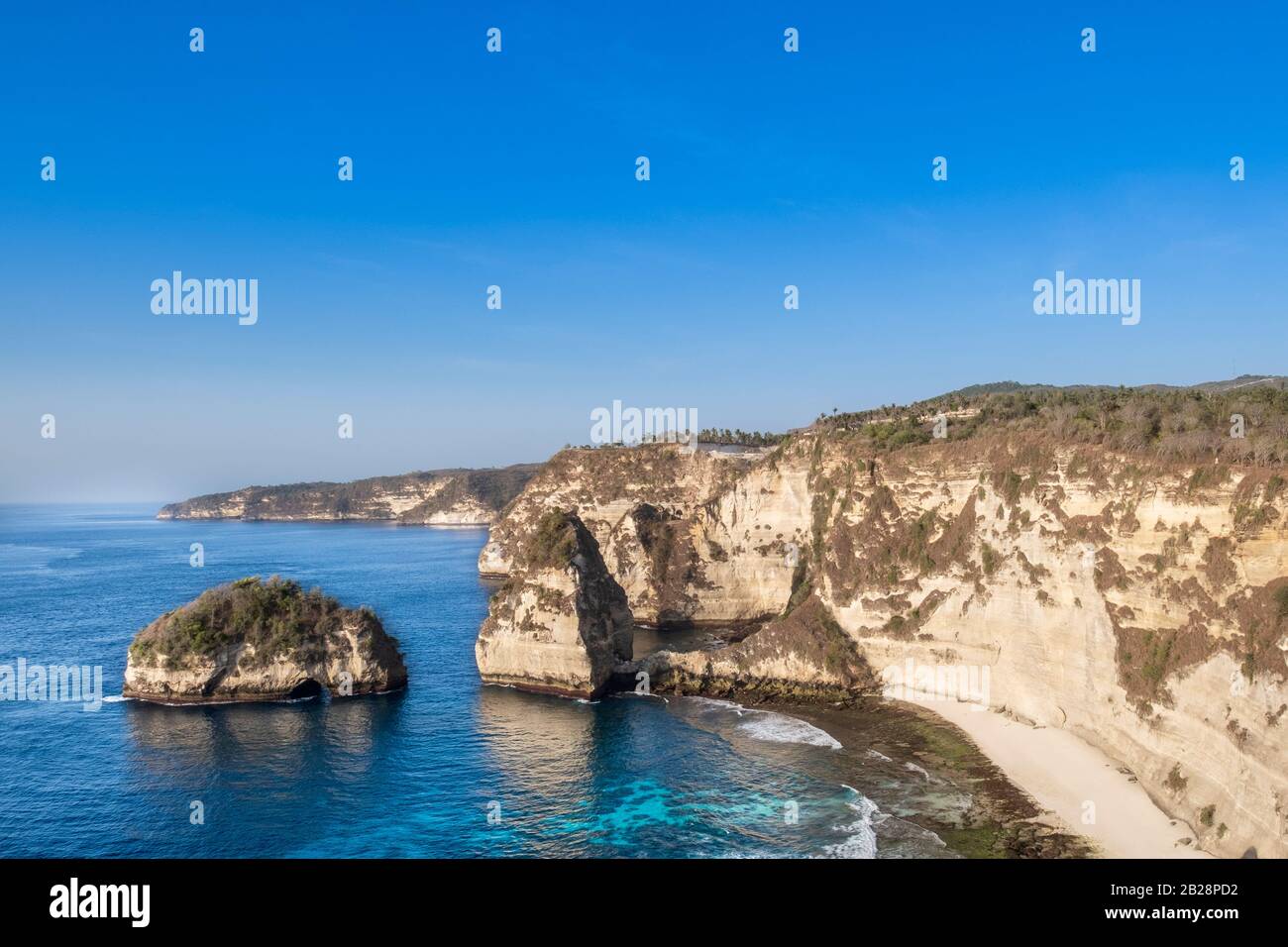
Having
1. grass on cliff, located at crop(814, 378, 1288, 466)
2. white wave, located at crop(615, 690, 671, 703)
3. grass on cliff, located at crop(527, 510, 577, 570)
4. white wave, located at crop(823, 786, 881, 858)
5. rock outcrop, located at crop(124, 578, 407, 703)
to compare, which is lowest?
white wave, located at crop(615, 690, 671, 703)

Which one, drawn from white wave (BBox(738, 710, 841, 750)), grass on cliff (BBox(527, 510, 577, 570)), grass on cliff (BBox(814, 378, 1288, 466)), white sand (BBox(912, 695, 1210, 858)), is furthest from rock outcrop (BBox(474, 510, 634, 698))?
grass on cliff (BBox(814, 378, 1288, 466))

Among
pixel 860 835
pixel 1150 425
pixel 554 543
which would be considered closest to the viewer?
pixel 860 835

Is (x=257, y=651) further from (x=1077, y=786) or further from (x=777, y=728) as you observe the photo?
(x=1077, y=786)

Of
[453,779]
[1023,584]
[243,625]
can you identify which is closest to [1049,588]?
[1023,584]

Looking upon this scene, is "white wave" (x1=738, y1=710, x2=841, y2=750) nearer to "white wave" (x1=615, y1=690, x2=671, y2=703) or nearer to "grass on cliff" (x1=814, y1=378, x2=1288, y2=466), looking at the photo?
"white wave" (x1=615, y1=690, x2=671, y2=703)

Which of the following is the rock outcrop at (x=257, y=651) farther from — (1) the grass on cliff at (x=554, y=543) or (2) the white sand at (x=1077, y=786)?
(2) the white sand at (x=1077, y=786)

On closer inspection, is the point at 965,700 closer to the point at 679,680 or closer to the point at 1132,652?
the point at 1132,652
